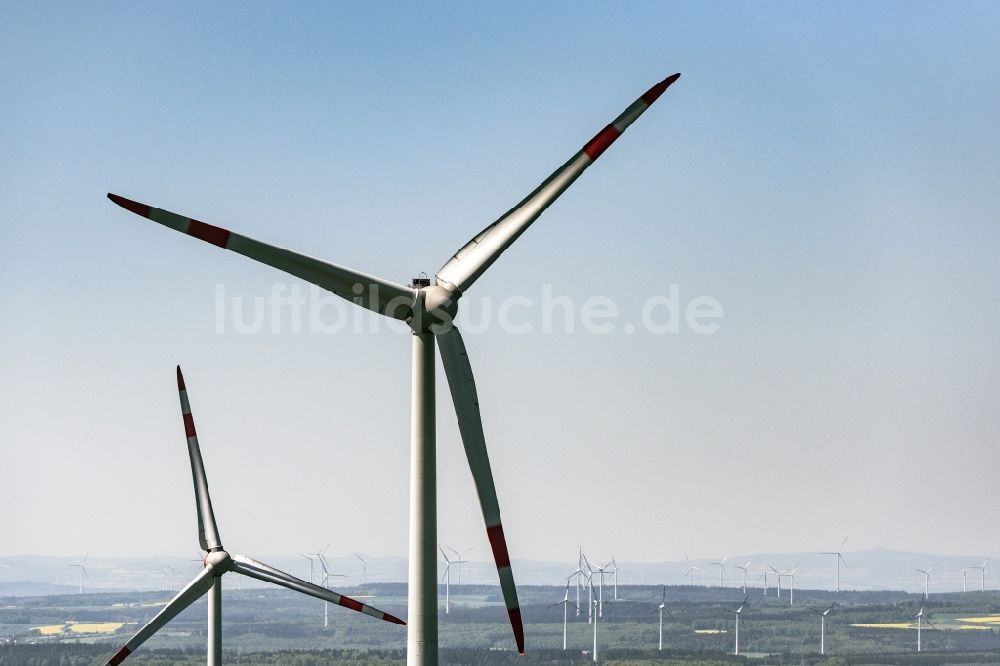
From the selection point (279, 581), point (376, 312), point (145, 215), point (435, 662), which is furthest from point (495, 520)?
point (279, 581)

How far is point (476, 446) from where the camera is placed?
1373 inches

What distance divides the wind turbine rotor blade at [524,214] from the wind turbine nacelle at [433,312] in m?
0.42

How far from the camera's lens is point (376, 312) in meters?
33.9

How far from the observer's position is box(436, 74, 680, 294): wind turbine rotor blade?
1341 inches

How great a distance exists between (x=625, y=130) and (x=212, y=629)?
3197 cm

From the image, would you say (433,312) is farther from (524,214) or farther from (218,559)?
(218,559)

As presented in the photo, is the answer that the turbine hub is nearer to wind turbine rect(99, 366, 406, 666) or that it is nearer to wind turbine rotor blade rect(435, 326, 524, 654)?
wind turbine rect(99, 366, 406, 666)

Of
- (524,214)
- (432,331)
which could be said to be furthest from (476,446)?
(524,214)

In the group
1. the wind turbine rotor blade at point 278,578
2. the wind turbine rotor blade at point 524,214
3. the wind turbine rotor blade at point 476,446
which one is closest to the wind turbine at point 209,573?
the wind turbine rotor blade at point 278,578

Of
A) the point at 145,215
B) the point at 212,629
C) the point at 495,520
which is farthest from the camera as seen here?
the point at 212,629

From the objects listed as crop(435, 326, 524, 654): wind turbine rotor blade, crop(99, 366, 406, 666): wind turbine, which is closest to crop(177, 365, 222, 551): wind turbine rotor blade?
crop(99, 366, 406, 666): wind turbine

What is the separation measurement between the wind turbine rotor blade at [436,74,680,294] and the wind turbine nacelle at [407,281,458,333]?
42cm

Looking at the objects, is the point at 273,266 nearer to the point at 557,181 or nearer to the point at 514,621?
the point at 557,181

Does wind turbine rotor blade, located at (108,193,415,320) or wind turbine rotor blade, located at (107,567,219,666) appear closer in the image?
wind turbine rotor blade, located at (108,193,415,320)
